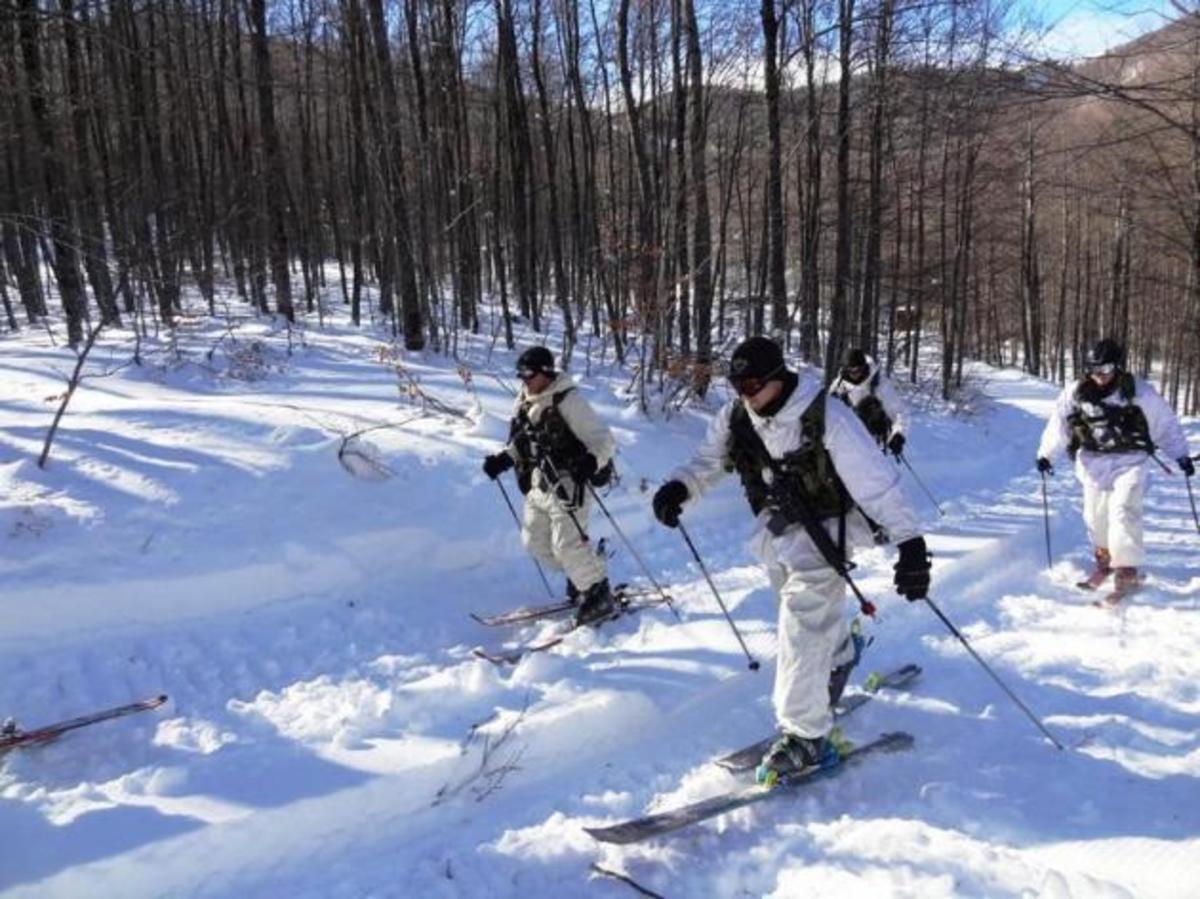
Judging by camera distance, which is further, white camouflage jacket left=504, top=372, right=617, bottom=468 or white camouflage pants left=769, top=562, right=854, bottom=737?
white camouflage jacket left=504, top=372, right=617, bottom=468

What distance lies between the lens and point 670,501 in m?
4.57

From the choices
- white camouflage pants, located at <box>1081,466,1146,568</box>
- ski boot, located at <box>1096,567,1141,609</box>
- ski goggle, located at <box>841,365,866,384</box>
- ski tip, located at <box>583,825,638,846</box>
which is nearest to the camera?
ski tip, located at <box>583,825,638,846</box>

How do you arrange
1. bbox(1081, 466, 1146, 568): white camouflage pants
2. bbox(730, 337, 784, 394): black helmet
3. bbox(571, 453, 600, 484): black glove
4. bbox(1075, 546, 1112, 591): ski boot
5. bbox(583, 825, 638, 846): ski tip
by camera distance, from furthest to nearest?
bbox(1075, 546, 1112, 591): ski boot → bbox(1081, 466, 1146, 568): white camouflage pants → bbox(571, 453, 600, 484): black glove → bbox(730, 337, 784, 394): black helmet → bbox(583, 825, 638, 846): ski tip

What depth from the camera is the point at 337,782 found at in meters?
4.41

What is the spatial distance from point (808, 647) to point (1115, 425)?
4.59m

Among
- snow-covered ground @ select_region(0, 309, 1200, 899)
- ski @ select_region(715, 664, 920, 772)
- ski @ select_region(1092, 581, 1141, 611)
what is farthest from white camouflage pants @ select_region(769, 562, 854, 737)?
ski @ select_region(1092, 581, 1141, 611)

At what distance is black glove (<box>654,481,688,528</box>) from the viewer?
15.0 ft

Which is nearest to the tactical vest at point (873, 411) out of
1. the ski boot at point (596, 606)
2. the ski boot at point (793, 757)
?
the ski boot at point (596, 606)

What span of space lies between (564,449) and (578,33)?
56.5 feet

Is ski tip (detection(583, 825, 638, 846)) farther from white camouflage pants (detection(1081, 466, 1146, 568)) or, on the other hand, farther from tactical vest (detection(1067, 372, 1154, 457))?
tactical vest (detection(1067, 372, 1154, 457))

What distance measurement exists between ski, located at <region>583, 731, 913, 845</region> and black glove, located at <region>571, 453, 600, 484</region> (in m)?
2.65

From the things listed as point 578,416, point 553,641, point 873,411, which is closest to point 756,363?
point 578,416

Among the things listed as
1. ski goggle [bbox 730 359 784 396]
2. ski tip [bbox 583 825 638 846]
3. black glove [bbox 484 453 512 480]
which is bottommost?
ski tip [bbox 583 825 638 846]

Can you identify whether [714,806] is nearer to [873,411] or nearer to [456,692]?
[456,692]
